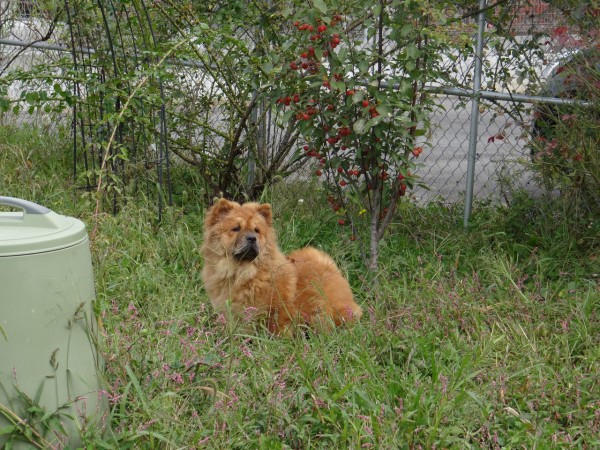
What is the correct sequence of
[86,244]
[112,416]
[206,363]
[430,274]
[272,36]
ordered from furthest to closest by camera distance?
[272,36], [430,274], [206,363], [112,416], [86,244]

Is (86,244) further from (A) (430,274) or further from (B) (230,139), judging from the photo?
(B) (230,139)

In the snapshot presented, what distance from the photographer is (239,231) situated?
467cm

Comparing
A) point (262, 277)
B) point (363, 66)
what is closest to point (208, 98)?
point (363, 66)

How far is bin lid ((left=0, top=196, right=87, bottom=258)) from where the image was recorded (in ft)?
8.77

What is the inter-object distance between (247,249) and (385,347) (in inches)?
41.1

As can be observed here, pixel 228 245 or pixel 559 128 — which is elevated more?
pixel 559 128

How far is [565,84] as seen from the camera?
5492 millimetres

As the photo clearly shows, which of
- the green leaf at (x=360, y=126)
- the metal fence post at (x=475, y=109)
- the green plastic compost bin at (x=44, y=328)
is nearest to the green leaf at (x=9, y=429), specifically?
the green plastic compost bin at (x=44, y=328)

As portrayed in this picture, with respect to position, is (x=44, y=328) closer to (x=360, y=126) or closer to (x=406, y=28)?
(x=360, y=126)

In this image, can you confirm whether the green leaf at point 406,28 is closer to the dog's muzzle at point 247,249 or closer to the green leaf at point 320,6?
the green leaf at point 320,6

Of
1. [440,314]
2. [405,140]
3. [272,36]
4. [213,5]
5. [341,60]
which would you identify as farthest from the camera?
[213,5]

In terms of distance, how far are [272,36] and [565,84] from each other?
2.31 m

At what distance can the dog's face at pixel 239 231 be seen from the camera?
180 inches

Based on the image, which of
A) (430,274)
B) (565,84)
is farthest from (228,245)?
(565,84)
